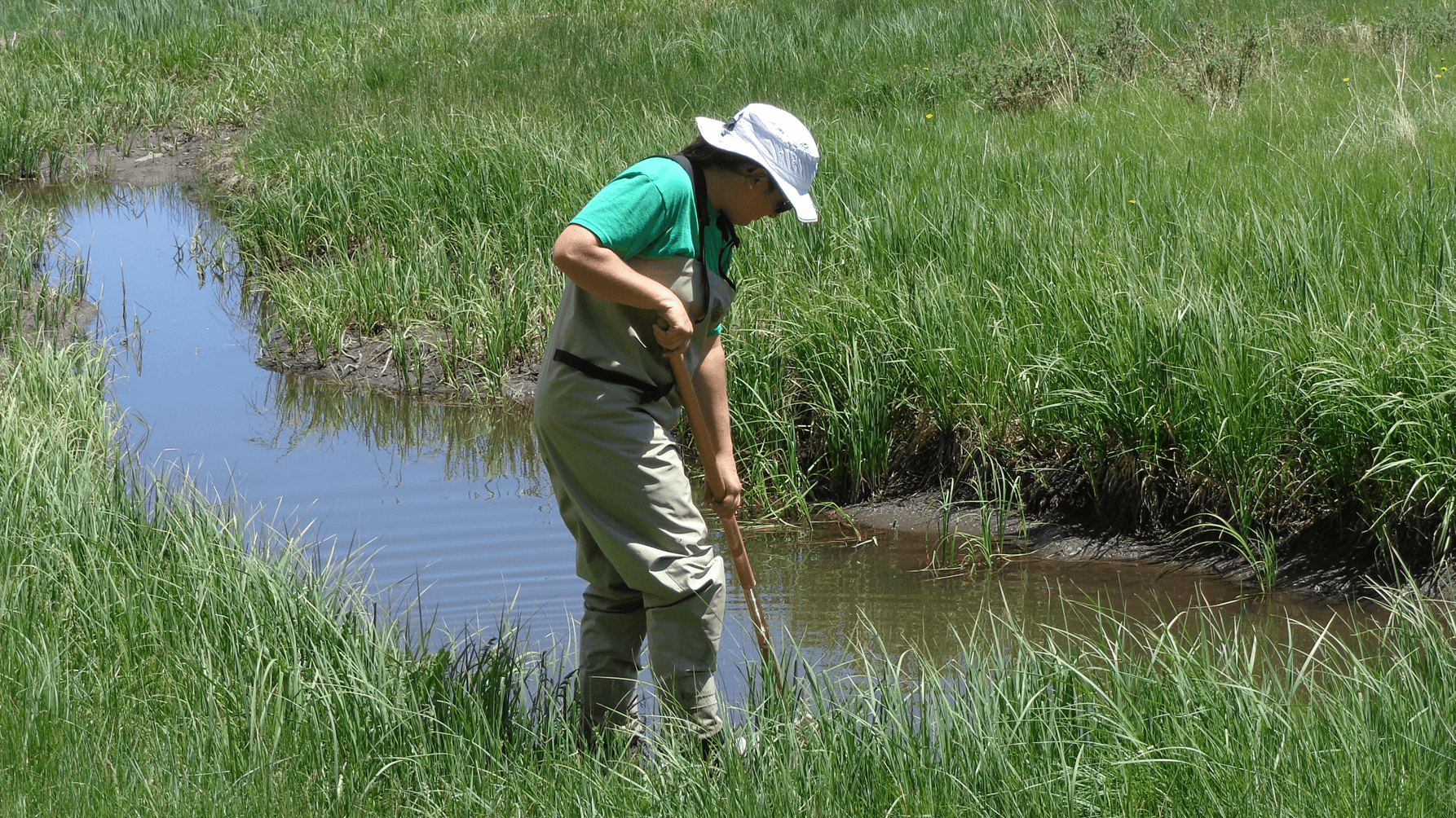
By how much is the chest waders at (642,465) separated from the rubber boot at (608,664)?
76 millimetres

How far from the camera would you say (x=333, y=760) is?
9.02ft

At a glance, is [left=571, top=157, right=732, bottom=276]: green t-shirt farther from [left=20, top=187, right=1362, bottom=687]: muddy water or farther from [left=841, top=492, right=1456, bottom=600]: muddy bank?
[left=841, top=492, right=1456, bottom=600]: muddy bank

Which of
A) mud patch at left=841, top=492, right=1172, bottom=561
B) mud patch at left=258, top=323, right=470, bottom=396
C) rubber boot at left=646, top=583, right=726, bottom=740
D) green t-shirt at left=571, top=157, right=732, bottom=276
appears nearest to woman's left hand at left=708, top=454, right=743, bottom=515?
rubber boot at left=646, top=583, right=726, bottom=740

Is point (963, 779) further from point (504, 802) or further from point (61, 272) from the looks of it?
point (61, 272)

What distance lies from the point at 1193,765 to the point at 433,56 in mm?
12242

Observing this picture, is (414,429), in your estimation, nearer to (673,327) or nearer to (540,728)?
(540,728)

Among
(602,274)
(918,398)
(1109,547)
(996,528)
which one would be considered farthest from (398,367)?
(602,274)

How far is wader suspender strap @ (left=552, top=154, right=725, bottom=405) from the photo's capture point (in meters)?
2.89

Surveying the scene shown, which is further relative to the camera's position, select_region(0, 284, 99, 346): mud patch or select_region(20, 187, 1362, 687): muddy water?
select_region(0, 284, 99, 346): mud patch

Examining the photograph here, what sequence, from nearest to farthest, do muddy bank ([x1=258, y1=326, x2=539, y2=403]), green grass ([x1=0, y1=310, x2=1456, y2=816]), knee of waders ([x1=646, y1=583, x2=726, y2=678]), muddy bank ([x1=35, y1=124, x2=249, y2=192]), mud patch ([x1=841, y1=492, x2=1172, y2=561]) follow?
green grass ([x1=0, y1=310, x2=1456, y2=816])
knee of waders ([x1=646, y1=583, x2=726, y2=678])
mud patch ([x1=841, y1=492, x2=1172, y2=561])
muddy bank ([x1=258, y1=326, x2=539, y2=403])
muddy bank ([x1=35, y1=124, x2=249, y2=192])

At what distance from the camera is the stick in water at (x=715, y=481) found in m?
3.00

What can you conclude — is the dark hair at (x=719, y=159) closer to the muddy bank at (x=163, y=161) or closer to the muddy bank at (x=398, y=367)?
the muddy bank at (x=398, y=367)

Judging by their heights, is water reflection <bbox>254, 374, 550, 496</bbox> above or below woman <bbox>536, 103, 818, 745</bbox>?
below

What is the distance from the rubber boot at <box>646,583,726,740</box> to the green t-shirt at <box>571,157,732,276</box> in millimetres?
777
